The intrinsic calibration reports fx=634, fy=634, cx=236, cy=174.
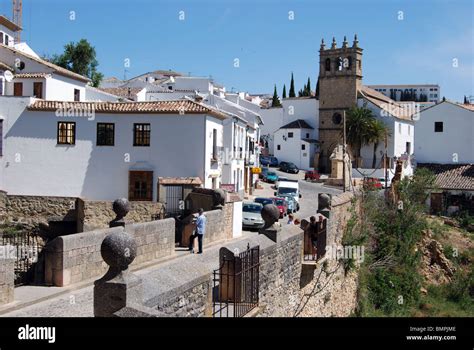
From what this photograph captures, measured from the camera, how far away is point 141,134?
1084 inches

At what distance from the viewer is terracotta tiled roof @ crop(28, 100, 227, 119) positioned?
27.0 meters

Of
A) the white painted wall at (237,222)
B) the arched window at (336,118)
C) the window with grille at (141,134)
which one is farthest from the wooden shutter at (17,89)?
the arched window at (336,118)

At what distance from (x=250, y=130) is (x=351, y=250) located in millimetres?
25673

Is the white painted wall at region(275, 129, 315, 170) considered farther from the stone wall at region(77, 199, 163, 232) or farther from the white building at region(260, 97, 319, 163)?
the stone wall at region(77, 199, 163, 232)

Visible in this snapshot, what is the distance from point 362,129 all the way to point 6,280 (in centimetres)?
5552

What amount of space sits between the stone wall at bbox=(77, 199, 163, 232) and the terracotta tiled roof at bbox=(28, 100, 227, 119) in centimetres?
402

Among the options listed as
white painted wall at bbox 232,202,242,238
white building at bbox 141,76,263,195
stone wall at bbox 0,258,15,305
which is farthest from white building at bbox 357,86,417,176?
stone wall at bbox 0,258,15,305

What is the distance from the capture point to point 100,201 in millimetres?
27281

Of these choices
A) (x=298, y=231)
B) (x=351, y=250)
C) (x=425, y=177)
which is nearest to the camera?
(x=298, y=231)

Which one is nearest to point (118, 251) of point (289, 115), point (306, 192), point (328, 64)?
point (306, 192)

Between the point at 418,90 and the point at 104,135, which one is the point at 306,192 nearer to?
the point at 104,135

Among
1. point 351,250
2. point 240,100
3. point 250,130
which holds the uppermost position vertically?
point 240,100
